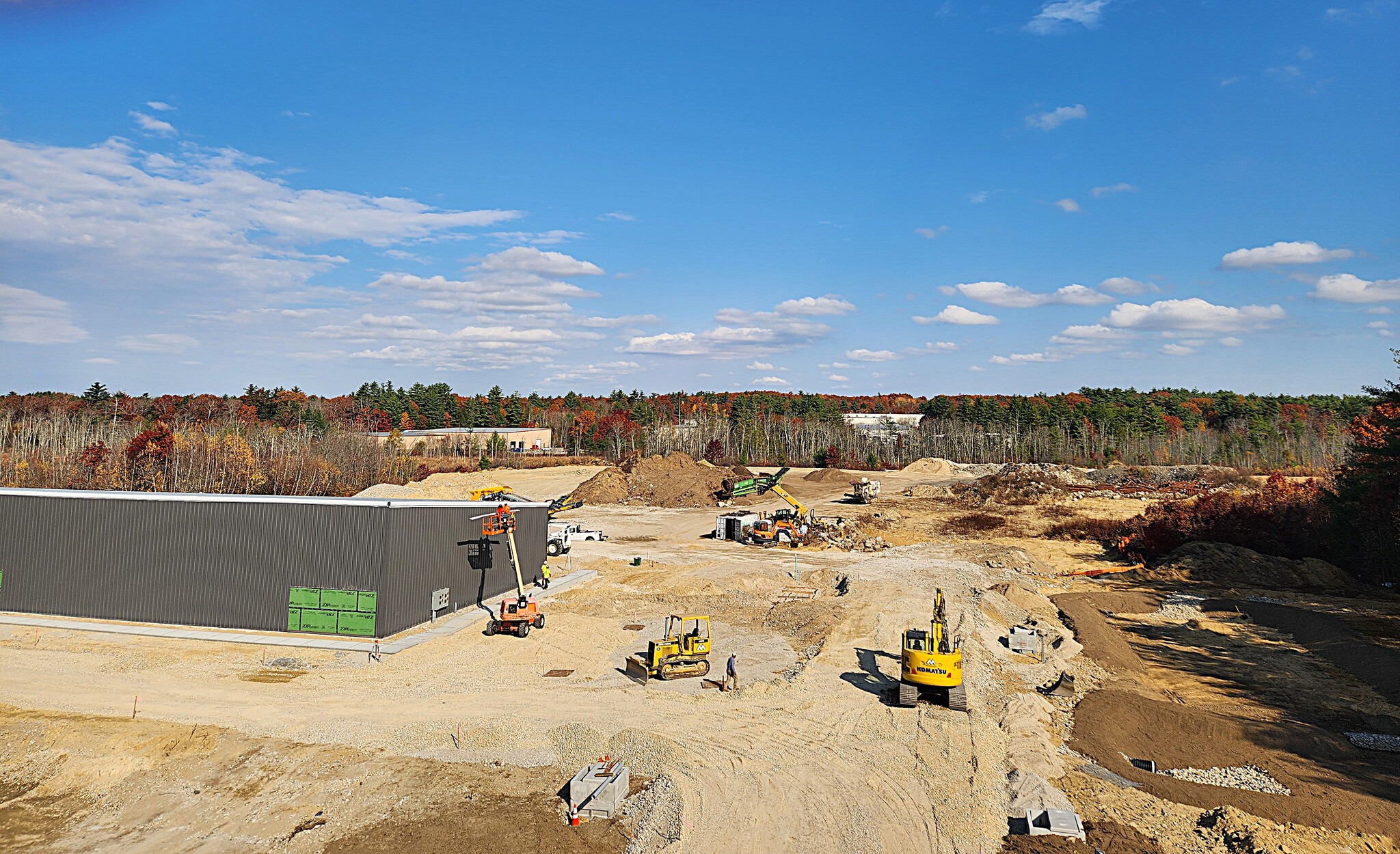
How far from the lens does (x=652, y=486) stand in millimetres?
79875

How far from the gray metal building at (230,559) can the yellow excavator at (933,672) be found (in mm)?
19746

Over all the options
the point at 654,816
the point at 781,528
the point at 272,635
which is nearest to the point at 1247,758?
the point at 654,816

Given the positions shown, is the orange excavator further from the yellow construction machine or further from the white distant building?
the white distant building

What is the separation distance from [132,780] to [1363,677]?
39.2 metres

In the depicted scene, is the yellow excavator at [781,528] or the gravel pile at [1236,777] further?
the yellow excavator at [781,528]

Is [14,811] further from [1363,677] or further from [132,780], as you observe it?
[1363,677]

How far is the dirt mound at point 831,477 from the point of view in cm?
9431

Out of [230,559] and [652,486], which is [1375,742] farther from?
[652,486]

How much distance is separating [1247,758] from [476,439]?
419 feet

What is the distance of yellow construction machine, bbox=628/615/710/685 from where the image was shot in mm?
24734

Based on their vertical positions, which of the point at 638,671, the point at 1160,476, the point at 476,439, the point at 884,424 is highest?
the point at 884,424

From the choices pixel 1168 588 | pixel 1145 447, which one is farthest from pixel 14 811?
pixel 1145 447

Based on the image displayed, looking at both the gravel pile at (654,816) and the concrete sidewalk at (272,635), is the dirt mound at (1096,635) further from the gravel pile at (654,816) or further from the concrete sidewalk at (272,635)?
the concrete sidewalk at (272,635)

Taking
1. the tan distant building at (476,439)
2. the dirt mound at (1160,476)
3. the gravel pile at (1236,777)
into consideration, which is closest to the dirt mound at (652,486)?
the dirt mound at (1160,476)
